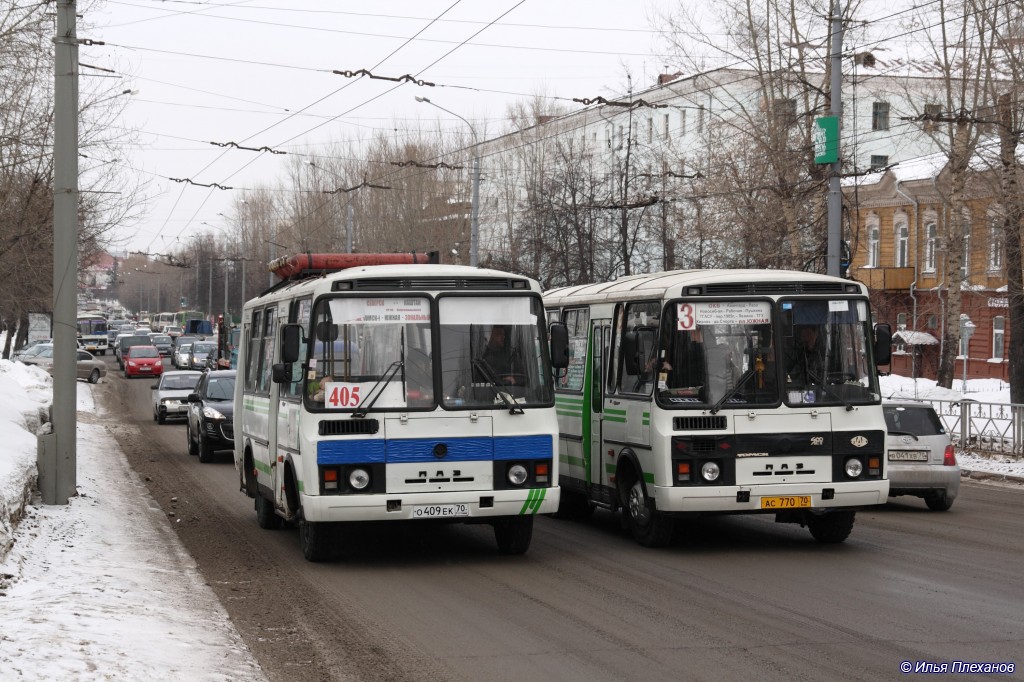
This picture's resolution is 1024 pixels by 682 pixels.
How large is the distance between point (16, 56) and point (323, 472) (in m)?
12.8

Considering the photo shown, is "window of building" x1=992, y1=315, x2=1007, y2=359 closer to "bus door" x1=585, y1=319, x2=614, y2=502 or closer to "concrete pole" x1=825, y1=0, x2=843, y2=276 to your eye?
"concrete pole" x1=825, y1=0, x2=843, y2=276

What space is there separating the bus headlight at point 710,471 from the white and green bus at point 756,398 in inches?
0.5

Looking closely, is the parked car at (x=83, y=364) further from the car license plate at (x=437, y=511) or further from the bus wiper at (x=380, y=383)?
the car license plate at (x=437, y=511)

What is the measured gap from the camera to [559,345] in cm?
1177

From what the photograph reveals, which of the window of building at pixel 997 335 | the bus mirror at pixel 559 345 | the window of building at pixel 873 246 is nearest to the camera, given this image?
the bus mirror at pixel 559 345

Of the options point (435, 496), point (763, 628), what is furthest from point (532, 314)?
point (763, 628)

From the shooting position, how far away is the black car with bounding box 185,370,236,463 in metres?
23.8

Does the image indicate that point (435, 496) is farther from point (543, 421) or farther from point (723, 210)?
point (723, 210)

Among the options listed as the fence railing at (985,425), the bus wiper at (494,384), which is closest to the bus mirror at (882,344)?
the bus wiper at (494,384)

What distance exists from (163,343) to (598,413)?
255 feet

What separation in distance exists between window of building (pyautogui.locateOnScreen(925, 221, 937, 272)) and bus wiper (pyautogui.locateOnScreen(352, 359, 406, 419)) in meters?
44.3

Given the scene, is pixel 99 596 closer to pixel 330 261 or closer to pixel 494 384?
pixel 494 384

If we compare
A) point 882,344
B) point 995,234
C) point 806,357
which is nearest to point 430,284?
point 806,357

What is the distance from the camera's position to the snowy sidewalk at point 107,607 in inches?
283
